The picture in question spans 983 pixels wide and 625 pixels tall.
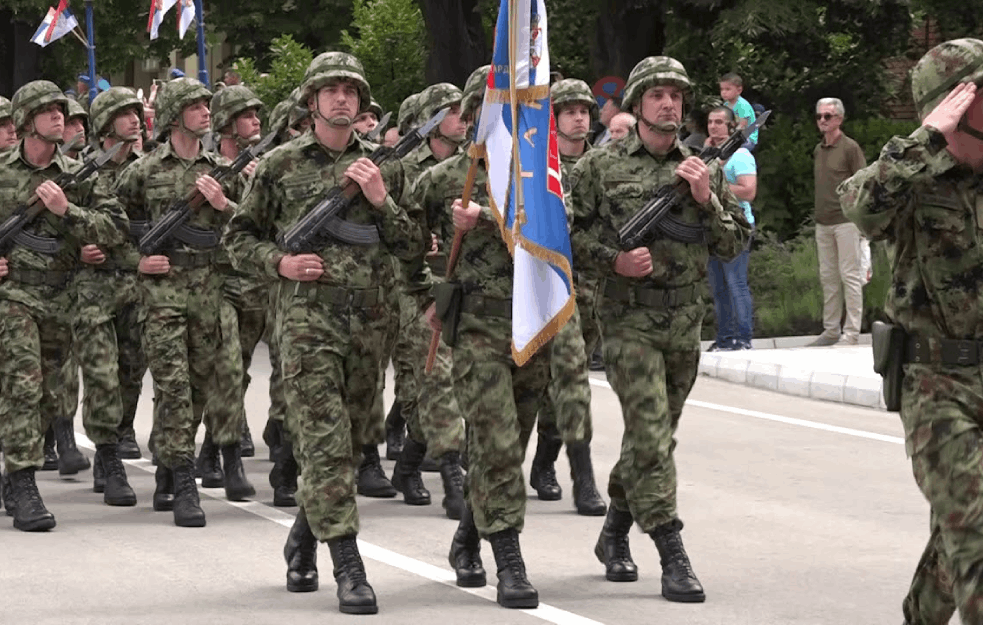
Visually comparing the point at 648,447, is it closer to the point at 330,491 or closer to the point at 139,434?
the point at 330,491

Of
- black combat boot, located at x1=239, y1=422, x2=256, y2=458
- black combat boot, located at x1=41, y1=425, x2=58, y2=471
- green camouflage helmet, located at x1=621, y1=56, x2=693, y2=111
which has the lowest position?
black combat boot, located at x1=41, y1=425, x2=58, y2=471

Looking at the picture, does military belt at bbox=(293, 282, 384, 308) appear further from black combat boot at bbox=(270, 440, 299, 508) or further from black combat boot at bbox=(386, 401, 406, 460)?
black combat boot at bbox=(386, 401, 406, 460)

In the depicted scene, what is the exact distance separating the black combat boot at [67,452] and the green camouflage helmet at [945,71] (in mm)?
7610

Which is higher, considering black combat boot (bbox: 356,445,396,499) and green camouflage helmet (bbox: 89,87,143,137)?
green camouflage helmet (bbox: 89,87,143,137)

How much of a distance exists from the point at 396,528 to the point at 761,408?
5.62m

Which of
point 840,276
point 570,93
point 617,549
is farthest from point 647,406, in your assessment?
point 840,276

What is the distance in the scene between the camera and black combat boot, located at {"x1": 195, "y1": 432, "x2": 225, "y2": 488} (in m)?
12.8

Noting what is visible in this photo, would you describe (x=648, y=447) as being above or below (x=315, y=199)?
below

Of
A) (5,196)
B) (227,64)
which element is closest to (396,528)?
(5,196)

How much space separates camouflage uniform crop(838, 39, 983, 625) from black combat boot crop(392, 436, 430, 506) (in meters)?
5.05

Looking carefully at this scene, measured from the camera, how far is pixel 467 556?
9.53 metres

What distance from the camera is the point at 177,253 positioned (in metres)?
11.9

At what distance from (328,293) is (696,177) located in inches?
62.8

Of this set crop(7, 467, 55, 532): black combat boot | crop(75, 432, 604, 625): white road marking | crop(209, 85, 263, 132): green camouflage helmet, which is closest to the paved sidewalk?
crop(209, 85, 263, 132): green camouflage helmet
